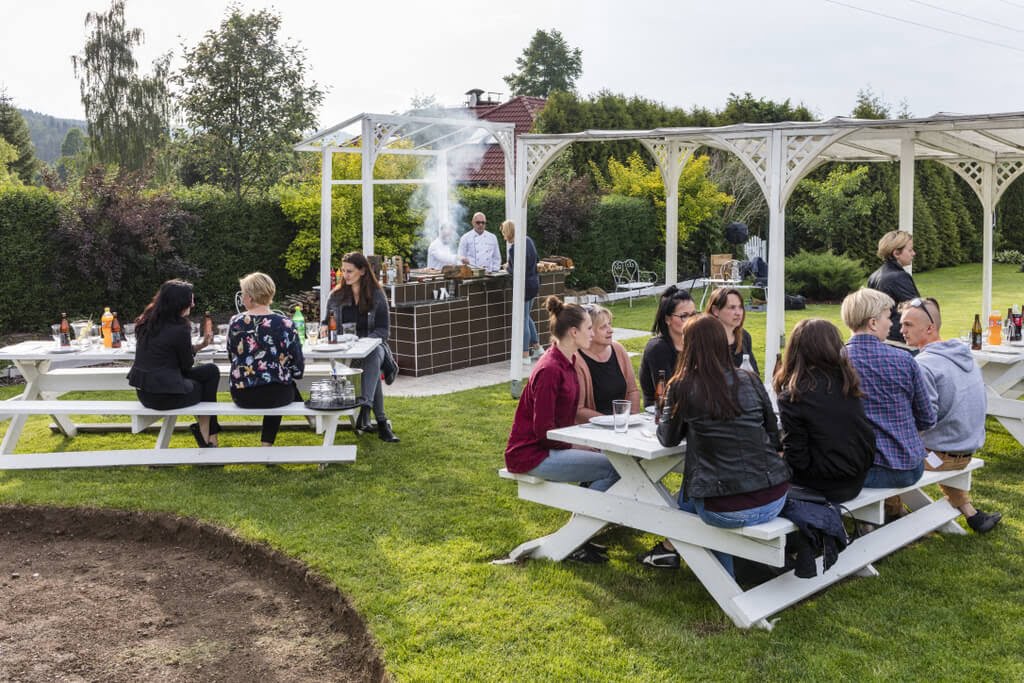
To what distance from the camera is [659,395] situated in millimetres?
5348

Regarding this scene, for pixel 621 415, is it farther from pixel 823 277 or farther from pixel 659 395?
pixel 823 277

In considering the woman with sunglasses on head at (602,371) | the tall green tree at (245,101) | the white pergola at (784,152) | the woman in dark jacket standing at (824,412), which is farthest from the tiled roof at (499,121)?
the woman in dark jacket standing at (824,412)

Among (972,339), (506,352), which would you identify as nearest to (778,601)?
(972,339)

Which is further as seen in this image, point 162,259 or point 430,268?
point 162,259

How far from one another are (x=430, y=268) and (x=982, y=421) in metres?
7.48

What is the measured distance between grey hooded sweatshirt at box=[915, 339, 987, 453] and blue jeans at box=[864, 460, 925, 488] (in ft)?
2.18

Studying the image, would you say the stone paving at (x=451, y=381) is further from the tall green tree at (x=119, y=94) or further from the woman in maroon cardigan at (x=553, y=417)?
the tall green tree at (x=119, y=94)

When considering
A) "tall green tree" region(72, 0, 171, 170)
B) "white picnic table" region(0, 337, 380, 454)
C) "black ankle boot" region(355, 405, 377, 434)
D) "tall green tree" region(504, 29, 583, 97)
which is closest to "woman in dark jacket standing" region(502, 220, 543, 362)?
"black ankle boot" region(355, 405, 377, 434)

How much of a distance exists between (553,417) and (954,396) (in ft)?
7.20

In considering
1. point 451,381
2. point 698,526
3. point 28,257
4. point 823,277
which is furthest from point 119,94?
point 698,526

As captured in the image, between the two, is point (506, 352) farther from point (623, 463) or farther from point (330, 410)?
point (623, 463)

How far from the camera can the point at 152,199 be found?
13.1 m

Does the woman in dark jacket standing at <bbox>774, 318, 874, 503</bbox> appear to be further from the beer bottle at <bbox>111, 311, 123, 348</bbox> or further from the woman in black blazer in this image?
the beer bottle at <bbox>111, 311, 123, 348</bbox>

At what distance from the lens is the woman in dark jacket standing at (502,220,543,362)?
1103cm
